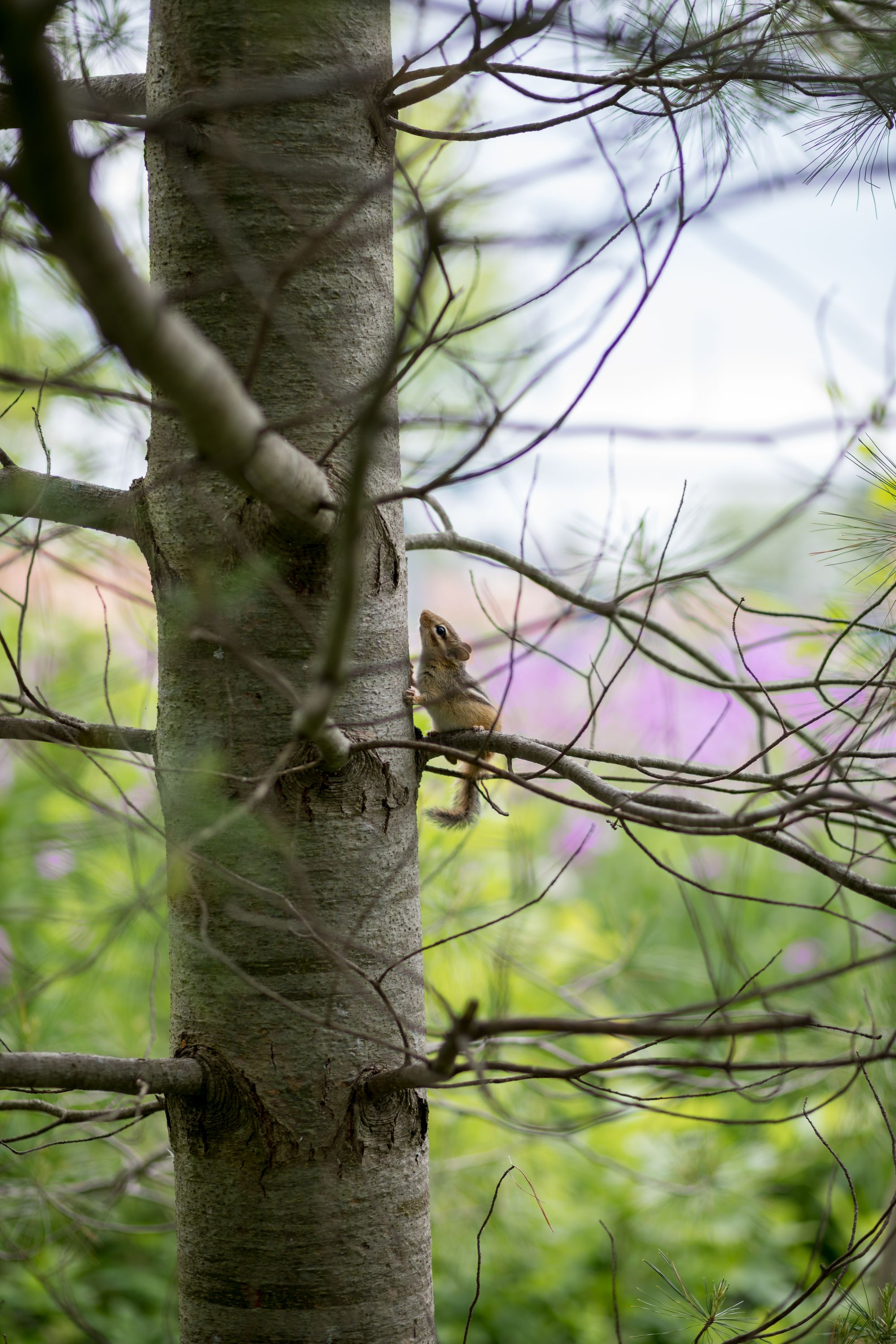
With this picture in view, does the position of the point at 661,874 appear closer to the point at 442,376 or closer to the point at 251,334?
the point at 442,376

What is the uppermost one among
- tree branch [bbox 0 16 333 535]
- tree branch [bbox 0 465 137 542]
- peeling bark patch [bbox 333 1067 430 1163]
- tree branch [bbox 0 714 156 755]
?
tree branch [bbox 0 465 137 542]

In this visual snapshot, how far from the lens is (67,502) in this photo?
91cm

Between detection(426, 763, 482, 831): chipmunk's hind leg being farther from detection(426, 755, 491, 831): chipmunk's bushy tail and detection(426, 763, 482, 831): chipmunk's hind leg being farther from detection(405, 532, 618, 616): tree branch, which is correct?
detection(405, 532, 618, 616): tree branch

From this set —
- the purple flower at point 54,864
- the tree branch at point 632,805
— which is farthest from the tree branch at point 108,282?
the purple flower at point 54,864

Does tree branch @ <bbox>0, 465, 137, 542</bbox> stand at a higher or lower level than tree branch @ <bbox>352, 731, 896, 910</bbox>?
higher

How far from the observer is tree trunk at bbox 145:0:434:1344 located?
0.84 metres

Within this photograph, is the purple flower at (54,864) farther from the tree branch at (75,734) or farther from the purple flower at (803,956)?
the purple flower at (803,956)

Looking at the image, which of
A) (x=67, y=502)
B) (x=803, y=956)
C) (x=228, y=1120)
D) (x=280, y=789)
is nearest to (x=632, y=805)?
(x=280, y=789)

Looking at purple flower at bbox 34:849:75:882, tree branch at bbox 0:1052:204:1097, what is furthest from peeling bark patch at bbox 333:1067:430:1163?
purple flower at bbox 34:849:75:882

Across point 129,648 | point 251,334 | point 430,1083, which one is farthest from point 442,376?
point 430,1083

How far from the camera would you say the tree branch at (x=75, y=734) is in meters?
0.86

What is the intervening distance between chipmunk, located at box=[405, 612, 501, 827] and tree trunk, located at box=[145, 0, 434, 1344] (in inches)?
22.8

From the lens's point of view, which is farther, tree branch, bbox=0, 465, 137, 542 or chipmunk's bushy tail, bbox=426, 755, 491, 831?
chipmunk's bushy tail, bbox=426, 755, 491, 831

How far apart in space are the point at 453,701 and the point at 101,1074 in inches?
35.9
